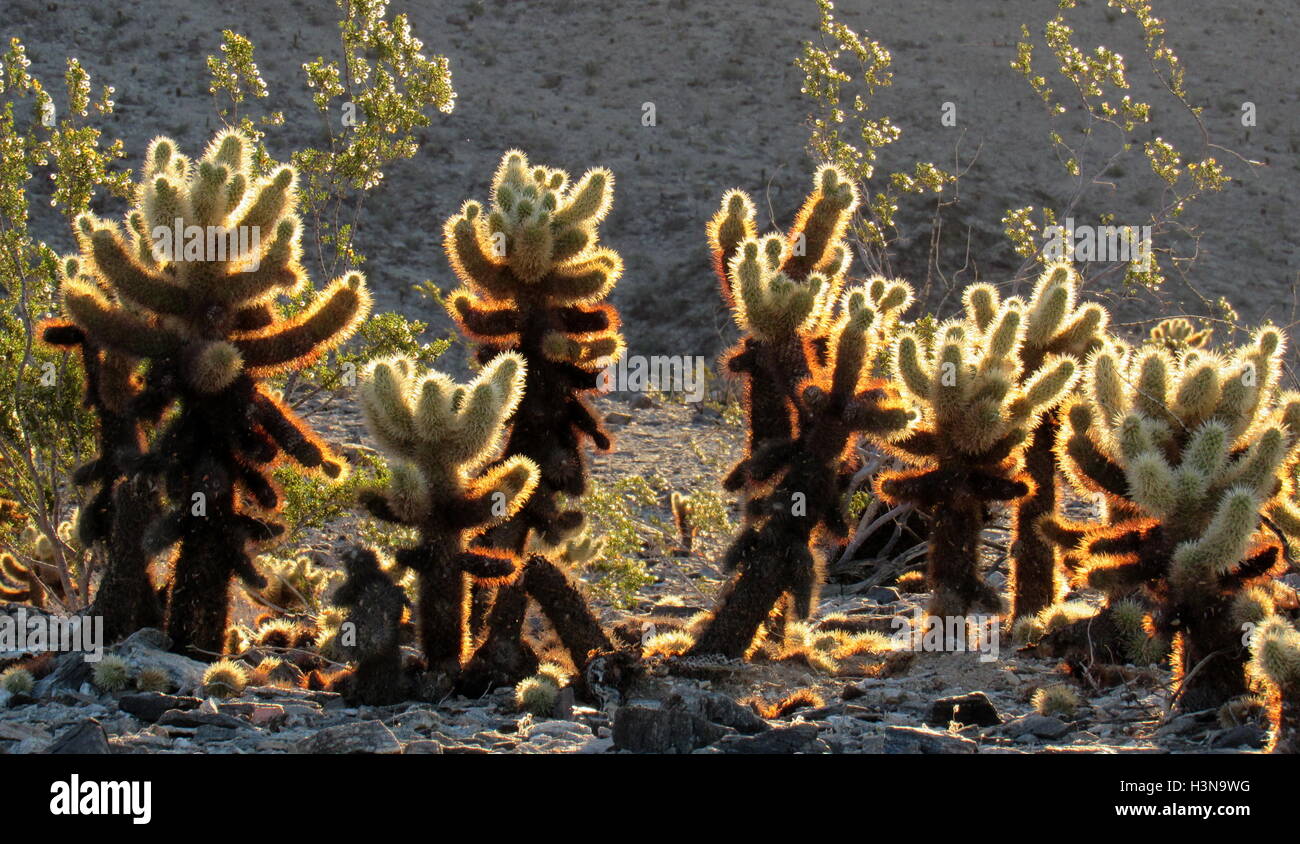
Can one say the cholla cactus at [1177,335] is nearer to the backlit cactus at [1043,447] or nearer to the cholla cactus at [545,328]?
the backlit cactus at [1043,447]

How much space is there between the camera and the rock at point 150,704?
6273mm

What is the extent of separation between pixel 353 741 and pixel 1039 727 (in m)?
2.99

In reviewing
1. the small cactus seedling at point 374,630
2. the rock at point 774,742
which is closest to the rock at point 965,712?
the rock at point 774,742

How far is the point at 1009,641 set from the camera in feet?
27.6

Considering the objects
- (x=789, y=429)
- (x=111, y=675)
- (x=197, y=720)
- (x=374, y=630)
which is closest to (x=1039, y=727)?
(x=789, y=429)

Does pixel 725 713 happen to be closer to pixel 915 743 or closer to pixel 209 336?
pixel 915 743

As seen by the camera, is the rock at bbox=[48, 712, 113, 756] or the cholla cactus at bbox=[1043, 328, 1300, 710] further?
the cholla cactus at bbox=[1043, 328, 1300, 710]

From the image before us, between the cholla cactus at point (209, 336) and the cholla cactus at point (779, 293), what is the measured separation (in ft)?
7.00

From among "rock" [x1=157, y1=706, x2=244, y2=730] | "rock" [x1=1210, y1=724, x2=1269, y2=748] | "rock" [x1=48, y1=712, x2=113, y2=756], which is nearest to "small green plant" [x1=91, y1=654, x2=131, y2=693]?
"rock" [x1=157, y1=706, x2=244, y2=730]

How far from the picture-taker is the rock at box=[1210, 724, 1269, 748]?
577cm

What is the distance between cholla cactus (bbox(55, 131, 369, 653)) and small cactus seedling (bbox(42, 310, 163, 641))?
23 cm

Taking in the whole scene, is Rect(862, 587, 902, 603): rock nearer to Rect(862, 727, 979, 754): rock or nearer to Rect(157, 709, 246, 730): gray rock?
Rect(862, 727, 979, 754): rock
